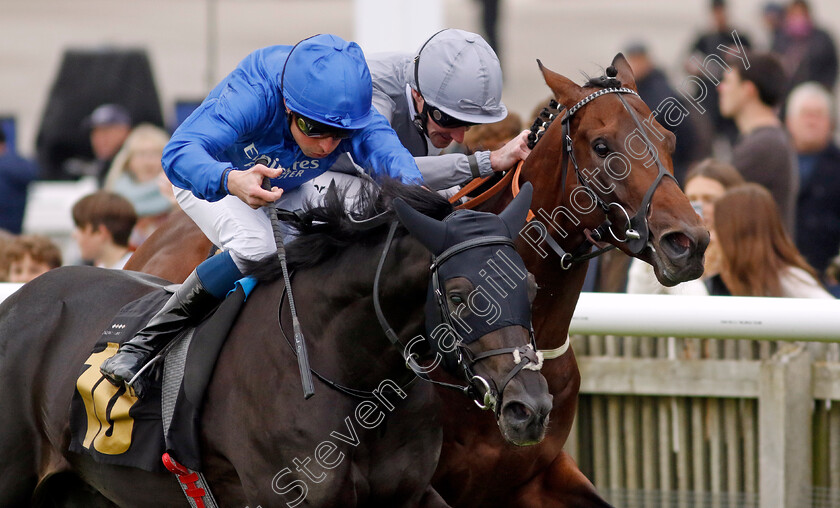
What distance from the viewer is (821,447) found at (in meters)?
4.98

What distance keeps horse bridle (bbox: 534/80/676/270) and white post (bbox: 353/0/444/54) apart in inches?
76.8

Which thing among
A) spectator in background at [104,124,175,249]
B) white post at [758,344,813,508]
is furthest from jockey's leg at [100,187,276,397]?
spectator in background at [104,124,175,249]

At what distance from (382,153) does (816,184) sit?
464 cm

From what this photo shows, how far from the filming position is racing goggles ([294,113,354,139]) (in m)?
3.58

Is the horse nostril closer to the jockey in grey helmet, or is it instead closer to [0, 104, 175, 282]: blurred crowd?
the jockey in grey helmet

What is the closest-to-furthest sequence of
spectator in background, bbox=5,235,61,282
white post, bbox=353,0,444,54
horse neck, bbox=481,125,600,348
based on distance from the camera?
horse neck, bbox=481,125,600,348 < white post, bbox=353,0,444,54 < spectator in background, bbox=5,235,61,282

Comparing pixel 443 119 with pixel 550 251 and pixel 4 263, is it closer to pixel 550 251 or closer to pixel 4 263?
pixel 550 251

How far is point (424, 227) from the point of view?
3.13 metres

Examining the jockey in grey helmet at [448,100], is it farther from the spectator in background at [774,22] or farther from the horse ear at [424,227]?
the spectator in background at [774,22]

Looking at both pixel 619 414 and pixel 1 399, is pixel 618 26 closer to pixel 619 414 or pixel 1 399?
pixel 619 414

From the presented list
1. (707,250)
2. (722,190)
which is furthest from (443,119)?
(722,190)

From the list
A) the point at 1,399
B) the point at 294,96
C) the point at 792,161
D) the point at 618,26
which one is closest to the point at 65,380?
the point at 1,399

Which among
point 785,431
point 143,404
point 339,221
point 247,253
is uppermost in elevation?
point 339,221

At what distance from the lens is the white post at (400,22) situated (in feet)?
18.7
